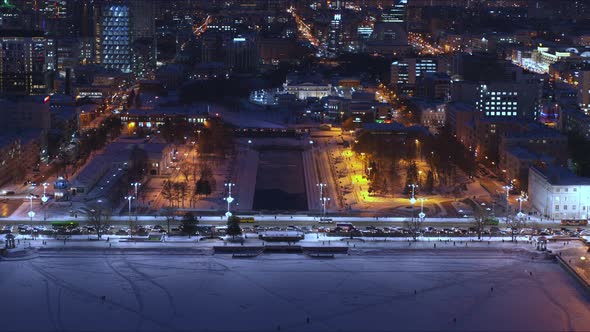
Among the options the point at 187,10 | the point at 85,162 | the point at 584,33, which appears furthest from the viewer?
the point at 187,10

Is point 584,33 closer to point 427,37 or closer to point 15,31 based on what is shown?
point 427,37

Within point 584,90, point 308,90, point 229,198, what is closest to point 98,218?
point 229,198

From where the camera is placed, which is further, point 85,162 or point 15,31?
point 15,31

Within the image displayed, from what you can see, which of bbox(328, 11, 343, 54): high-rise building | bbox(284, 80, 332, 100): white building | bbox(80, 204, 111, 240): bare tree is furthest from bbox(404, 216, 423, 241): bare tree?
bbox(328, 11, 343, 54): high-rise building

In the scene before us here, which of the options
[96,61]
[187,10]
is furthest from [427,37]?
[96,61]

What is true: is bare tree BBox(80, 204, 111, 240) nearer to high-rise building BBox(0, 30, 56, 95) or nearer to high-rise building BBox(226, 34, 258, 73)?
high-rise building BBox(0, 30, 56, 95)

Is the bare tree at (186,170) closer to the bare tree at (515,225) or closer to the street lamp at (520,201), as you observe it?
the street lamp at (520,201)

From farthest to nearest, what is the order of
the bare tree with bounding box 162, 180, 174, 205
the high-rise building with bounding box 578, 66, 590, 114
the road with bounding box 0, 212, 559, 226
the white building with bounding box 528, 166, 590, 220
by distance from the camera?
the high-rise building with bounding box 578, 66, 590, 114 → the bare tree with bounding box 162, 180, 174, 205 → the white building with bounding box 528, 166, 590, 220 → the road with bounding box 0, 212, 559, 226
